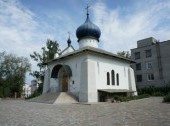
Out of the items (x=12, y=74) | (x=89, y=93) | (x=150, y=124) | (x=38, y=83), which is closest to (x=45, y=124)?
(x=150, y=124)

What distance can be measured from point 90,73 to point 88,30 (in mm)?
11063

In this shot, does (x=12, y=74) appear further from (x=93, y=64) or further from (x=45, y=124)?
(x=45, y=124)

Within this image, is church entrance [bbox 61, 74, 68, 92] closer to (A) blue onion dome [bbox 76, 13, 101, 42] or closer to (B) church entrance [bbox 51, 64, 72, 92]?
(B) church entrance [bbox 51, 64, 72, 92]

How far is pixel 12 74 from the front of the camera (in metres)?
50.0

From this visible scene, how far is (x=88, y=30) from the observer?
110 ft

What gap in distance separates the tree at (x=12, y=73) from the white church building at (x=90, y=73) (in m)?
18.7

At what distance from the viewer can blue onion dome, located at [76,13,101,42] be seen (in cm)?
3344

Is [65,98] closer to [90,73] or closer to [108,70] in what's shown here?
[90,73]

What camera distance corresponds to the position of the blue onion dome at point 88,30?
33438mm

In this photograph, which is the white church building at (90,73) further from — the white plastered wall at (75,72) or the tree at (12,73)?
the tree at (12,73)

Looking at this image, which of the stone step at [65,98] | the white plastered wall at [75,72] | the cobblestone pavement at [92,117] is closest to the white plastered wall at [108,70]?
the white plastered wall at [75,72]

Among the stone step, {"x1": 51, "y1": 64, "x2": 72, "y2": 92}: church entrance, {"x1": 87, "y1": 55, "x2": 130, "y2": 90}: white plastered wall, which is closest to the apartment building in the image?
{"x1": 87, "y1": 55, "x2": 130, "y2": 90}: white plastered wall

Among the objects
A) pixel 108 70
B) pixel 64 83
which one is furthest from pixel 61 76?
pixel 108 70

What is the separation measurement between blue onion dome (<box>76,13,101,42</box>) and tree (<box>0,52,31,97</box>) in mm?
22988
